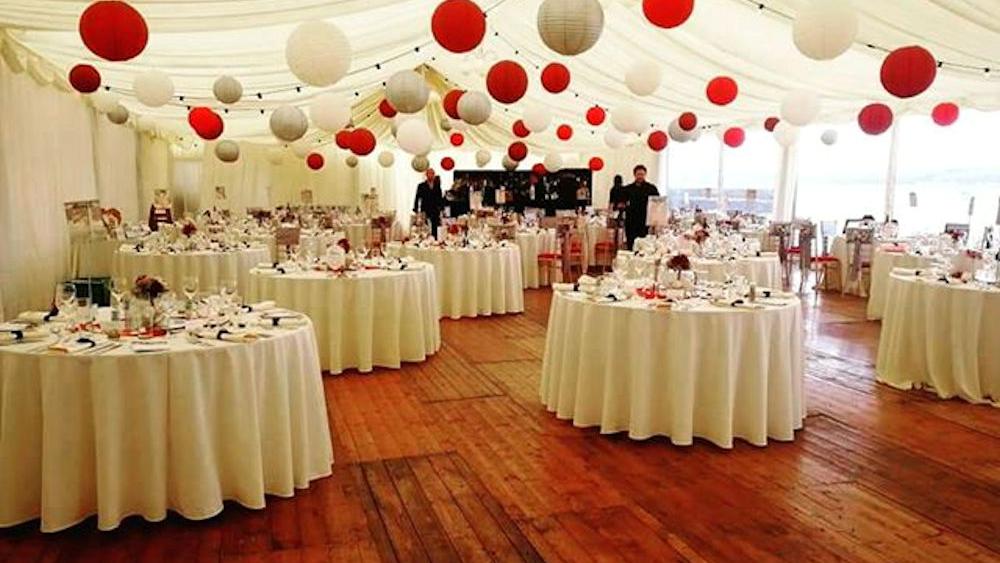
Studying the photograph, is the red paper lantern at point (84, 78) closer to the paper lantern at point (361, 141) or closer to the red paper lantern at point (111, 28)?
the red paper lantern at point (111, 28)

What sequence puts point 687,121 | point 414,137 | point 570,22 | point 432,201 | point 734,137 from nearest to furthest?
point 570,22
point 414,137
point 687,121
point 734,137
point 432,201

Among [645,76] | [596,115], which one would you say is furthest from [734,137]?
[645,76]

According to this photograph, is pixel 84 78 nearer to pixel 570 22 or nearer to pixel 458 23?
pixel 458 23

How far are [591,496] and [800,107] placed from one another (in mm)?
6582

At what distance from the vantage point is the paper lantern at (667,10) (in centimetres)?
460

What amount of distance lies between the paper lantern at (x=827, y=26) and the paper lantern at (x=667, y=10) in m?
0.89

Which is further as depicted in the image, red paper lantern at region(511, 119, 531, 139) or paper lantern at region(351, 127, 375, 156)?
red paper lantern at region(511, 119, 531, 139)

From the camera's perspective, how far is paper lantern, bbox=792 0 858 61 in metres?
4.91

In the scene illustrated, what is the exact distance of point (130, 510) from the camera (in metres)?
3.58

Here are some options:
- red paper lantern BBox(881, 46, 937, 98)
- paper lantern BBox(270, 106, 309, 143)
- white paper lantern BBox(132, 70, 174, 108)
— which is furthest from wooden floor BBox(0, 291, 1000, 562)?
white paper lantern BBox(132, 70, 174, 108)

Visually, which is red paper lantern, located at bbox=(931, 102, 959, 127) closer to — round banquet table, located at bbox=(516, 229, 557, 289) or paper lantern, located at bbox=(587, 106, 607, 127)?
paper lantern, located at bbox=(587, 106, 607, 127)

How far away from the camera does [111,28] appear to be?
4445 millimetres

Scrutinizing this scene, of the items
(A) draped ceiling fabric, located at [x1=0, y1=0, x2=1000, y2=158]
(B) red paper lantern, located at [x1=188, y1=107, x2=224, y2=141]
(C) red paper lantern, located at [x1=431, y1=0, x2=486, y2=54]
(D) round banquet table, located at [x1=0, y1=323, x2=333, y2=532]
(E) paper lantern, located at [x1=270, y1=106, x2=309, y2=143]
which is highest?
(A) draped ceiling fabric, located at [x1=0, y1=0, x2=1000, y2=158]

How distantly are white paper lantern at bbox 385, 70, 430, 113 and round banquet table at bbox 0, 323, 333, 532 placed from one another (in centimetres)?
367
